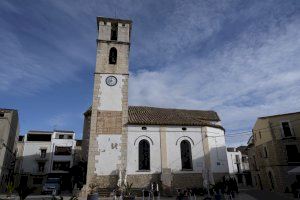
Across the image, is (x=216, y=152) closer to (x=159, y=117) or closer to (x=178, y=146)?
(x=178, y=146)

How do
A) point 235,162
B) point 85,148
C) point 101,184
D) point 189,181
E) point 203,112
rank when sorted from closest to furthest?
1. point 101,184
2. point 189,181
3. point 85,148
4. point 203,112
5. point 235,162

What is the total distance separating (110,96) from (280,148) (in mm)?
19768

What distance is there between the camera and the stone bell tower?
20953mm

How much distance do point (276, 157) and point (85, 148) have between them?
70.9 ft

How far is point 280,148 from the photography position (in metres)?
25.8

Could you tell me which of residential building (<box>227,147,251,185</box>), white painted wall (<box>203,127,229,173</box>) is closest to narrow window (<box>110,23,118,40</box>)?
white painted wall (<box>203,127,229,173</box>)

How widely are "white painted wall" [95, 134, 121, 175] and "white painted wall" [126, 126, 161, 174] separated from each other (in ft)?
3.69

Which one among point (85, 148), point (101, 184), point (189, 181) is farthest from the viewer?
point (85, 148)

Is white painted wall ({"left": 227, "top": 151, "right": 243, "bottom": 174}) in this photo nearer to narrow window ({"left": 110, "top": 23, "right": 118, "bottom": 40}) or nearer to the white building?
the white building

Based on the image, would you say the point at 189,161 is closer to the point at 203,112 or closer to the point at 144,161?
the point at 144,161

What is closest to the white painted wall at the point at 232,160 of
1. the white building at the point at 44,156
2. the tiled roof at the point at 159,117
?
the tiled roof at the point at 159,117

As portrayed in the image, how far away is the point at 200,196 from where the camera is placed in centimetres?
2052

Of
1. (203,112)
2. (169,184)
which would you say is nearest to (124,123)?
(169,184)

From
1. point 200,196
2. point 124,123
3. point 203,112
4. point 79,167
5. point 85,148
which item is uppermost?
point 203,112
